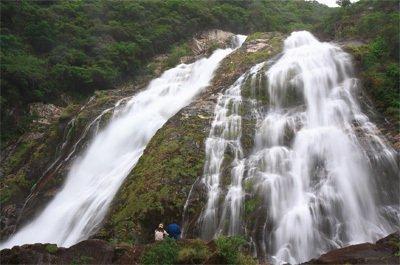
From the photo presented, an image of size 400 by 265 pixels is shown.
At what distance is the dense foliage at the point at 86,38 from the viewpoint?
24.9 metres

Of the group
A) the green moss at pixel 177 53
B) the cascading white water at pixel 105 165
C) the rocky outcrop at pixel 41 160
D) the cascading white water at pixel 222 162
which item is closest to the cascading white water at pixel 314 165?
the cascading white water at pixel 222 162

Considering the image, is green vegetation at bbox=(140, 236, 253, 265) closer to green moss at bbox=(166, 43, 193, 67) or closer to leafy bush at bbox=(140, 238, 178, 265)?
leafy bush at bbox=(140, 238, 178, 265)

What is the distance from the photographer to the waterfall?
10758mm

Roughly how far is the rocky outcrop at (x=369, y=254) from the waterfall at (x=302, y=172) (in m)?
1.50

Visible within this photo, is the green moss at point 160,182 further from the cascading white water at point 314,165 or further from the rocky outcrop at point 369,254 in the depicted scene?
the rocky outcrop at point 369,254

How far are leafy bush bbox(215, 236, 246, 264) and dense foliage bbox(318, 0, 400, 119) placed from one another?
27.8ft

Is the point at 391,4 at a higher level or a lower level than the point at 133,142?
higher

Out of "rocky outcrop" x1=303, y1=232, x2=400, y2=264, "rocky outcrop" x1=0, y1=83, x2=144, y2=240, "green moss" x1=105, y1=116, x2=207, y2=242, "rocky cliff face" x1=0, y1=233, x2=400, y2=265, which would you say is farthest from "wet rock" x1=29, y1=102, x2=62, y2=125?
"rocky outcrop" x1=303, y1=232, x2=400, y2=264

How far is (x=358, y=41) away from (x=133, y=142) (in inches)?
468

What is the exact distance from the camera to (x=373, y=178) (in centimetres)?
1196

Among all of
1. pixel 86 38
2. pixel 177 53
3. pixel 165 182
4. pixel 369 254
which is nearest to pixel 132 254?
pixel 165 182

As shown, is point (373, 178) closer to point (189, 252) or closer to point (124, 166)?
point (189, 252)

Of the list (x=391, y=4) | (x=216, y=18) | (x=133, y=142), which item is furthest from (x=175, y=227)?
(x=216, y=18)

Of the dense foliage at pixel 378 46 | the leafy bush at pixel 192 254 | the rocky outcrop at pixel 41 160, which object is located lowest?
the rocky outcrop at pixel 41 160
